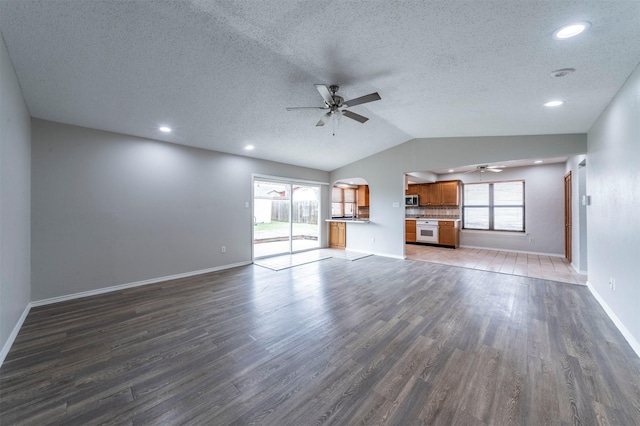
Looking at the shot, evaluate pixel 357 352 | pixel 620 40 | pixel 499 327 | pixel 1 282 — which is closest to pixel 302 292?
pixel 357 352

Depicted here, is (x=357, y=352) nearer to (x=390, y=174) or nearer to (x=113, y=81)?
(x=113, y=81)

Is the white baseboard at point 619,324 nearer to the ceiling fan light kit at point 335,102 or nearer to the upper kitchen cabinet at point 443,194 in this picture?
the ceiling fan light kit at point 335,102

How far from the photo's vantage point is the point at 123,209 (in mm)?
4016

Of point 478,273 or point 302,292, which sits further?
point 478,273

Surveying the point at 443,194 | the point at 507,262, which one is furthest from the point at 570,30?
the point at 443,194

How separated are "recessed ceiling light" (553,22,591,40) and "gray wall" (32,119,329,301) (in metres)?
5.07

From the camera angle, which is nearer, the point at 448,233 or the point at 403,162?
the point at 403,162

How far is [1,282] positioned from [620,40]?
525 centimetres

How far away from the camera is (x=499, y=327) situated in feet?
8.96

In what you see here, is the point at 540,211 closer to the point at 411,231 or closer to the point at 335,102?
the point at 411,231

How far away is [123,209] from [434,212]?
8.70m

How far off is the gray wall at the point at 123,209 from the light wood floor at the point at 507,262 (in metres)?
4.69

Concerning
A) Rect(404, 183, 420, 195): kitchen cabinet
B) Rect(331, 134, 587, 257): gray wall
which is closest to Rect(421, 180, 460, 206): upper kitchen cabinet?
Rect(404, 183, 420, 195): kitchen cabinet

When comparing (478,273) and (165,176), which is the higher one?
(165,176)
